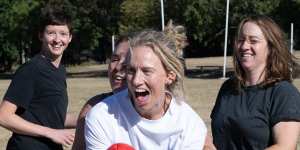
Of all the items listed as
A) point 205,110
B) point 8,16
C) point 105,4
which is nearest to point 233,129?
point 205,110

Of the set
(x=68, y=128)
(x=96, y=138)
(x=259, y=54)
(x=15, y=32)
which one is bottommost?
(x=15, y=32)

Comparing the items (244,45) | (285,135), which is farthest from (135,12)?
(285,135)

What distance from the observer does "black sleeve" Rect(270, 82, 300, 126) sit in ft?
12.8

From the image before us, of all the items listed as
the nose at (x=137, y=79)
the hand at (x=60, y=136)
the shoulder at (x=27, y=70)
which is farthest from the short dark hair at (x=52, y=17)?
the nose at (x=137, y=79)

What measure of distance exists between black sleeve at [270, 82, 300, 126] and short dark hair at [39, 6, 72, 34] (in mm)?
1610

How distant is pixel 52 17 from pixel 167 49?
162cm

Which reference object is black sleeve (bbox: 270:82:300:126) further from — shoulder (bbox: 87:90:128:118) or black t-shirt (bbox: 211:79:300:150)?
shoulder (bbox: 87:90:128:118)

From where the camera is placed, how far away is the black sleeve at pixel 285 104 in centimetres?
390

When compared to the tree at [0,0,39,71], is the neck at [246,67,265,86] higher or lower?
higher

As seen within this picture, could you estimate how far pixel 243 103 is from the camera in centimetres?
415

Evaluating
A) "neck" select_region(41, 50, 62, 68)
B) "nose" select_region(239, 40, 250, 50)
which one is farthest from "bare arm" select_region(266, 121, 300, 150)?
"neck" select_region(41, 50, 62, 68)

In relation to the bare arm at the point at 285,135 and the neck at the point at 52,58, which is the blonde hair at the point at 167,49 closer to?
the bare arm at the point at 285,135

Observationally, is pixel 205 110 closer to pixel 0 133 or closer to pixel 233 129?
pixel 0 133

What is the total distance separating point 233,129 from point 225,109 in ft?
0.56
